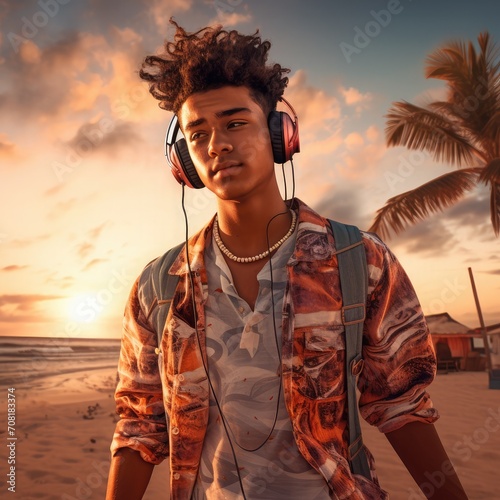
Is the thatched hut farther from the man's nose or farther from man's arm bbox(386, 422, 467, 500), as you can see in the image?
the man's nose

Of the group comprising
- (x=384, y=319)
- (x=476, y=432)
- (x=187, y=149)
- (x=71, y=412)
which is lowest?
(x=476, y=432)

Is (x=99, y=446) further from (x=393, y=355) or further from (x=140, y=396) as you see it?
(x=393, y=355)

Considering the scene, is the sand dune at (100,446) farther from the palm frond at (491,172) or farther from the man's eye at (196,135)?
the palm frond at (491,172)

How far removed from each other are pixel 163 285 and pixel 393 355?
41.8 inches

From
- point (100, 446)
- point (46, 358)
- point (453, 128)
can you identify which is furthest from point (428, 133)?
point (46, 358)

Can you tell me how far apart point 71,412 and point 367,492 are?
13.1 meters

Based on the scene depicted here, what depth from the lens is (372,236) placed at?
245 centimetres

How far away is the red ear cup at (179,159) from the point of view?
270 cm

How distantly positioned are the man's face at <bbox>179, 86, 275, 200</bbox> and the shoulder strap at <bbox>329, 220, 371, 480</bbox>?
1.79 feet

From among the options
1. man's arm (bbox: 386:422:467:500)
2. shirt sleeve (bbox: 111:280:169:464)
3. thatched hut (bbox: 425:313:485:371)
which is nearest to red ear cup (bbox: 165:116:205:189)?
shirt sleeve (bbox: 111:280:169:464)

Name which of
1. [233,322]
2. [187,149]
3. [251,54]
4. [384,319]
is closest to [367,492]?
[384,319]

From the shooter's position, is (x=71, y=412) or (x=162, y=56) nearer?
(x=162, y=56)

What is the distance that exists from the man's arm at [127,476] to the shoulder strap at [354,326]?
0.90 metres

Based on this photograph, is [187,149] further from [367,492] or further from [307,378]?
[367,492]
